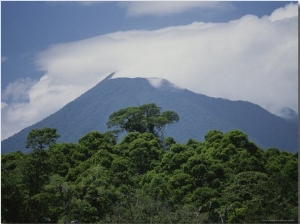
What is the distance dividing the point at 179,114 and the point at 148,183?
844 cm

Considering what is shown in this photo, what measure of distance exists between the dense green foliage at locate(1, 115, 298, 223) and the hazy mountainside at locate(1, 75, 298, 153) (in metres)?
2.79

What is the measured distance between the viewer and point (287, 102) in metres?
10.4

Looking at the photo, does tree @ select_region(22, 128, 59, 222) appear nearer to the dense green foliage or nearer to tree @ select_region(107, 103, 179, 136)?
the dense green foliage

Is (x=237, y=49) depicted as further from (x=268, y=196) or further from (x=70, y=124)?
(x=70, y=124)

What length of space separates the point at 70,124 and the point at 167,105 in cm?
456

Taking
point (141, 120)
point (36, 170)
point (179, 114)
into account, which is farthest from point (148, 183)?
point (179, 114)

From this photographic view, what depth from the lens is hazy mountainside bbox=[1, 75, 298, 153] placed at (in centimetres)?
1523

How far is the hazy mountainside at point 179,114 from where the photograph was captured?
50.0 feet

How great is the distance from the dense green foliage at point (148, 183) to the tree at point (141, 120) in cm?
227

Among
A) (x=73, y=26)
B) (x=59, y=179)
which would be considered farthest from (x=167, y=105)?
(x=59, y=179)

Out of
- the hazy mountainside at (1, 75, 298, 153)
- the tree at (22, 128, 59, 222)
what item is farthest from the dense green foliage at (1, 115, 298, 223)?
the hazy mountainside at (1, 75, 298, 153)

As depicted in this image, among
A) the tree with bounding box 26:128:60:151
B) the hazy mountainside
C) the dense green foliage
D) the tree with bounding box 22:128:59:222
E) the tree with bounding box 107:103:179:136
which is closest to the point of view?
the dense green foliage

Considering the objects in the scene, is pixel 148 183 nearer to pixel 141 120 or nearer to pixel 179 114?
pixel 141 120

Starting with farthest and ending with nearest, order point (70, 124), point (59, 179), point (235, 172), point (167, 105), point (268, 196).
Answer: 1. point (167, 105)
2. point (70, 124)
3. point (235, 172)
4. point (268, 196)
5. point (59, 179)
